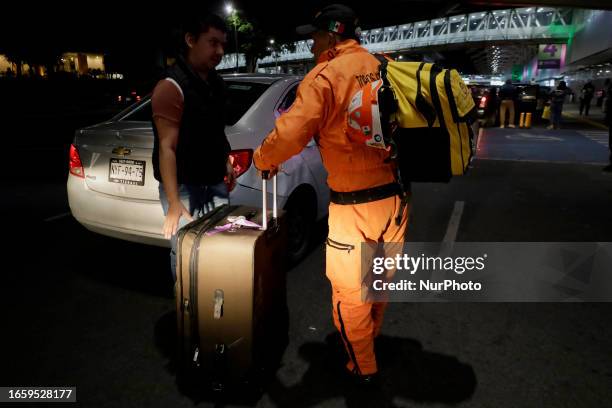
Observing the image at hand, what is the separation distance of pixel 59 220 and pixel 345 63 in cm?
476

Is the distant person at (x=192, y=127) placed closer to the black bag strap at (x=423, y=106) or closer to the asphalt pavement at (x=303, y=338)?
the asphalt pavement at (x=303, y=338)

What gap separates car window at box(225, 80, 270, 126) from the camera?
11.8ft

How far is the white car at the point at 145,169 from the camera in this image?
3.27 metres

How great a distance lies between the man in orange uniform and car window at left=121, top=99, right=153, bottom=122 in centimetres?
211

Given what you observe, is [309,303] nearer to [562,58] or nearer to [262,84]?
[262,84]

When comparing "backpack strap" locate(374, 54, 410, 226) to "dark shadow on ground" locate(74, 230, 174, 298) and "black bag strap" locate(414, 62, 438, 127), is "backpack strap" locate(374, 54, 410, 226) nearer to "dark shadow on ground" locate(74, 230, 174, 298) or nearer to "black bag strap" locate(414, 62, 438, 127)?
"black bag strap" locate(414, 62, 438, 127)

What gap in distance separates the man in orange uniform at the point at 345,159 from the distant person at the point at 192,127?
0.45 meters

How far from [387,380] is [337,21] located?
1.96 metres

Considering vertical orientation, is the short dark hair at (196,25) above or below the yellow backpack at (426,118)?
above

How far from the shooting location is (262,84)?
405 cm

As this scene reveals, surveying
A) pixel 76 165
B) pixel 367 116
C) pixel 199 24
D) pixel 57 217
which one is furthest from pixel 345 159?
pixel 57 217

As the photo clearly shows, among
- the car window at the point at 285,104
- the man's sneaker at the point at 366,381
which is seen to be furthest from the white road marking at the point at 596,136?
the man's sneaker at the point at 366,381

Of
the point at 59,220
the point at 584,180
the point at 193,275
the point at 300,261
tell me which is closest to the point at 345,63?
the point at 193,275

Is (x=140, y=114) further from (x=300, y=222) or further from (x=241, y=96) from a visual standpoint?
(x=300, y=222)
